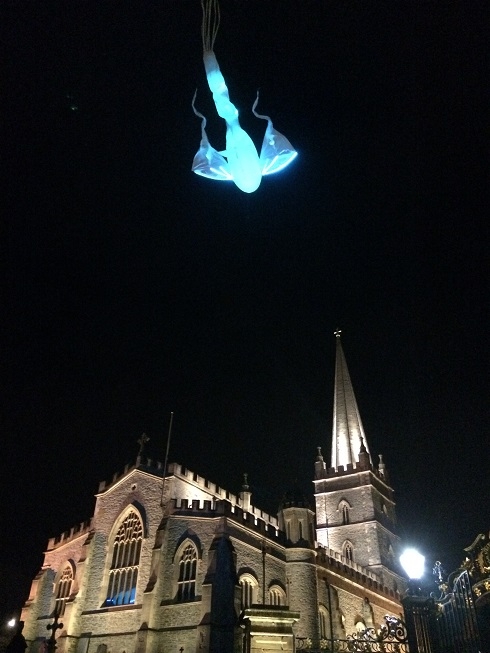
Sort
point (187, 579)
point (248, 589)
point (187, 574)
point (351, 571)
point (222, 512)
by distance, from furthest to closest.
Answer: point (351, 571), point (222, 512), point (248, 589), point (187, 574), point (187, 579)

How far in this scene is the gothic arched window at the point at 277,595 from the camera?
2728 cm

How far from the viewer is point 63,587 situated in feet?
107

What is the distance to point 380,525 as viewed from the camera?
44875mm

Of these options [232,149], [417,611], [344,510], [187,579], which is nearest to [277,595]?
[187,579]

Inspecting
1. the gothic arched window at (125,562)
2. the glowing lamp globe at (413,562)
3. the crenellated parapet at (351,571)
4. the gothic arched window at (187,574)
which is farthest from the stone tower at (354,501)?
the glowing lamp globe at (413,562)

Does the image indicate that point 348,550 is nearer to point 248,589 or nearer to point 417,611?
point 248,589

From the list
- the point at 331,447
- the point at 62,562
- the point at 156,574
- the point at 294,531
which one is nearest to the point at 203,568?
the point at 156,574

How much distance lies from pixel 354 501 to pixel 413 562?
123 feet

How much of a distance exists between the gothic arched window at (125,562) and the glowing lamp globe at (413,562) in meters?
20.9

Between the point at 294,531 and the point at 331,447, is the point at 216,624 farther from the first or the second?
the point at 331,447

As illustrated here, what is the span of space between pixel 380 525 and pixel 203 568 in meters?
24.6

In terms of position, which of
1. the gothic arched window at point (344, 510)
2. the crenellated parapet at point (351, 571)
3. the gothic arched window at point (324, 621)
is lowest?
the gothic arched window at point (324, 621)

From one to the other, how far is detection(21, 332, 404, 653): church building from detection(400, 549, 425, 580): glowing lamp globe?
9399mm

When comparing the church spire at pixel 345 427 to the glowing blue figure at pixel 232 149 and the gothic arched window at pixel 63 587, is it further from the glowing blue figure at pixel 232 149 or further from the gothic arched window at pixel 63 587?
the glowing blue figure at pixel 232 149
